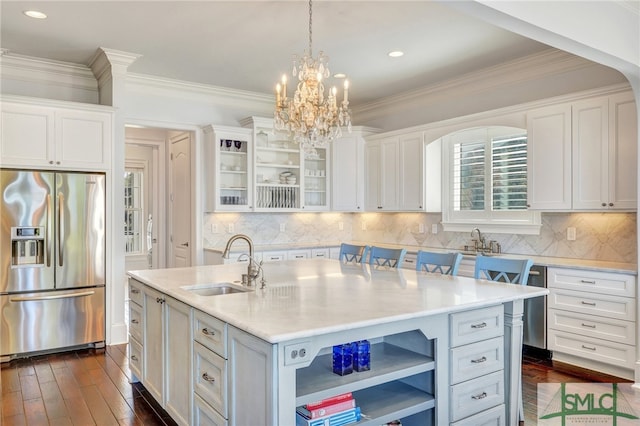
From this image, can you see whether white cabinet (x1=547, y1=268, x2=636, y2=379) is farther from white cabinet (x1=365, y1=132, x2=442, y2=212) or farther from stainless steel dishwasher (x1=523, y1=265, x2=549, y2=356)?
white cabinet (x1=365, y1=132, x2=442, y2=212)

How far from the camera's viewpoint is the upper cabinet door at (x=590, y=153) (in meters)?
3.73

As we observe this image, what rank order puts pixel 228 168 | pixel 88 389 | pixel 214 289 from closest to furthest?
1. pixel 214 289
2. pixel 88 389
3. pixel 228 168

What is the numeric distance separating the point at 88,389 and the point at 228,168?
3.02 metres

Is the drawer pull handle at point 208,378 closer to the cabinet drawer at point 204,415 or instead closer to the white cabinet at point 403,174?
the cabinet drawer at point 204,415

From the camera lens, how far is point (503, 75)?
4.84 metres

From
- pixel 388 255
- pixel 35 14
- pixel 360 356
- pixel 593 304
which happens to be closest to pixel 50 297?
pixel 35 14

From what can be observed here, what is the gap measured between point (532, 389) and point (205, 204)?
4.08 metres

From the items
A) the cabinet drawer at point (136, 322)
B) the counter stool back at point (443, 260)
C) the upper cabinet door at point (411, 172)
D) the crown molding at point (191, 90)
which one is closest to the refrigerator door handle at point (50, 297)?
the cabinet drawer at point (136, 322)

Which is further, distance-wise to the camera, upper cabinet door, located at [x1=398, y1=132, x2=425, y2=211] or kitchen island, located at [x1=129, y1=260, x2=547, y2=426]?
upper cabinet door, located at [x1=398, y1=132, x2=425, y2=211]

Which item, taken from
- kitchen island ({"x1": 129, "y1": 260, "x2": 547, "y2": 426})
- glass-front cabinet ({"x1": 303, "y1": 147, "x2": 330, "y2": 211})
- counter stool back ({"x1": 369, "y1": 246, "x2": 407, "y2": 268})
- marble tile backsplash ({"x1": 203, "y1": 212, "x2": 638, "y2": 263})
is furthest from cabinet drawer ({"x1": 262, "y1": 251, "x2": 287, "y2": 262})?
kitchen island ({"x1": 129, "y1": 260, "x2": 547, "y2": 426})

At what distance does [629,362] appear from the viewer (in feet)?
11.2

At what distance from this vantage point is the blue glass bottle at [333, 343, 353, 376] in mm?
2133

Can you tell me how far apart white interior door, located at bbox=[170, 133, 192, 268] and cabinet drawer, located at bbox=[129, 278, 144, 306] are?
2.48 meters

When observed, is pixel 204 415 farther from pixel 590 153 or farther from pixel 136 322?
pixel 590 153
